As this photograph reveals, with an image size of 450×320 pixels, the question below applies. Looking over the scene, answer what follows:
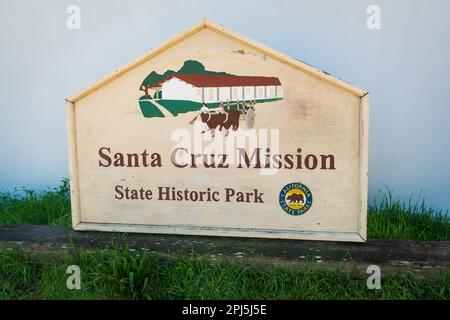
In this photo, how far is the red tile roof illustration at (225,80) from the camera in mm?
2598

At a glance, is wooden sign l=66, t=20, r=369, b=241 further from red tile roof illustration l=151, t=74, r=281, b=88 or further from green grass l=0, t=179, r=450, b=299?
green grass l=0, t=179, r=450, b=299

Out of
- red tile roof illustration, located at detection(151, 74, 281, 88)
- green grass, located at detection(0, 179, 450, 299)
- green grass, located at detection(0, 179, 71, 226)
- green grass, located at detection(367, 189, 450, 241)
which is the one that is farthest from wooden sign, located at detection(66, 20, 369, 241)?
green grass, located at detection(0, 179, 71, 226)

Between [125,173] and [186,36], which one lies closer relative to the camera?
[186,36]

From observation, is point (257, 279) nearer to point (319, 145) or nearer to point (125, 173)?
point (319, 145)

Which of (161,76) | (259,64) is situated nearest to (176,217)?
(161,76)

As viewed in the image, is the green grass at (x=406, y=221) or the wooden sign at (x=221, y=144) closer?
the wooden sign at (x=221, y=144)

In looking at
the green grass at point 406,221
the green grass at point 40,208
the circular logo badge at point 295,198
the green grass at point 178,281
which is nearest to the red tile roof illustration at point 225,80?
the circular logo badge at point 295,198

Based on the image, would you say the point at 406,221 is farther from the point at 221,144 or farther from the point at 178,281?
the point at 178,281

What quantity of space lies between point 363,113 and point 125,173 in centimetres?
137

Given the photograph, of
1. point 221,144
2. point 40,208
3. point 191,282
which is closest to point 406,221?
point 221,144

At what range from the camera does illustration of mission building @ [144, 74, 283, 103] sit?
102 inches

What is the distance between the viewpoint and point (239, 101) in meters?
2.62

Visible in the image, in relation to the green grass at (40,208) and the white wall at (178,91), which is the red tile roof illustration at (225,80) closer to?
the white wall at (178,91)

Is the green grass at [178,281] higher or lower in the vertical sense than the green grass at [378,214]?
lower
